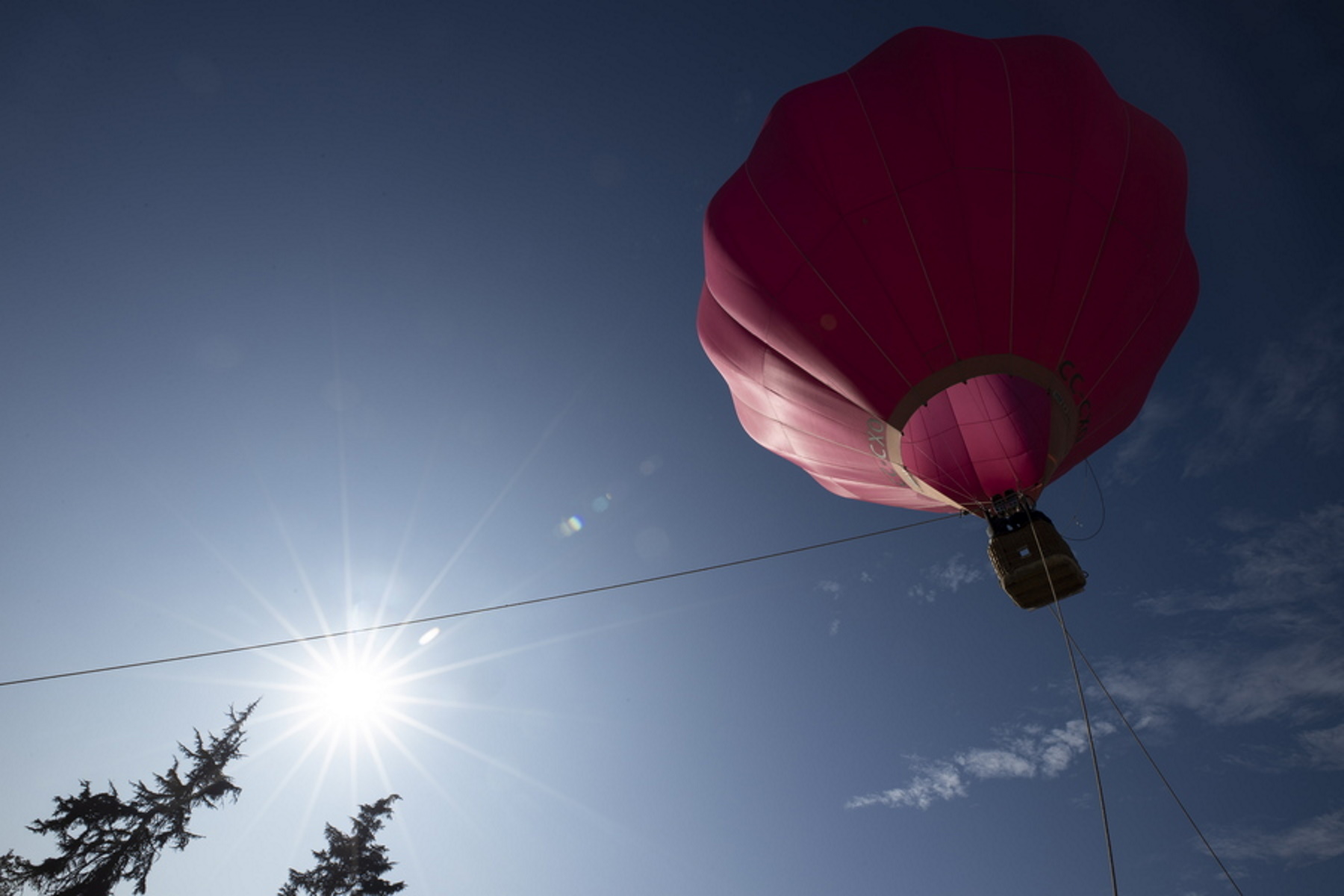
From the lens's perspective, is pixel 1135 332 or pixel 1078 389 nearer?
pixel 1078 389

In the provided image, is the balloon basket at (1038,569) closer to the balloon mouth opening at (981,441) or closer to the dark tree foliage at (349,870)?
the balloon mouth opening at (981,441)

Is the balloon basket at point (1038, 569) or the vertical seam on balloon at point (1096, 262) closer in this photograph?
the balloon basket at point (1038, 569)

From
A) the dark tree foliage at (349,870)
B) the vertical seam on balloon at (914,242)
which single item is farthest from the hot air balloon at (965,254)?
the dark tree foliage at (349,870)

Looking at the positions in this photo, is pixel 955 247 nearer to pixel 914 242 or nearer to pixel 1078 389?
pixel 914 242

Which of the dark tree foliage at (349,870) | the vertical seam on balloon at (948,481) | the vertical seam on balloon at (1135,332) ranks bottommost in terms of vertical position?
the dark tree foliage at (349,870)

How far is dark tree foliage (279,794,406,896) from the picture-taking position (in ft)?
42.5

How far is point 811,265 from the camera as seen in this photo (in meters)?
5.72

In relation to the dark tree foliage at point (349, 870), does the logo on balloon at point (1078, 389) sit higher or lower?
higher

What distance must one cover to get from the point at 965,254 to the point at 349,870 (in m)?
17.2

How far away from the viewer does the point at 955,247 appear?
17.7 ft

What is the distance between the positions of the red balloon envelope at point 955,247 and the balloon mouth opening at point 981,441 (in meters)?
0.04

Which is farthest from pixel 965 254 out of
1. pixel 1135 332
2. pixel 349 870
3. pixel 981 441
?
pixel 349 870

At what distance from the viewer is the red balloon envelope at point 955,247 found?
17.8ft

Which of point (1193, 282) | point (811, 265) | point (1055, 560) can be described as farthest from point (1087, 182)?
point (1055, 560)
